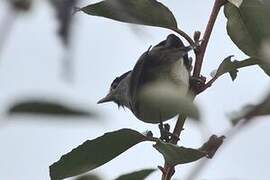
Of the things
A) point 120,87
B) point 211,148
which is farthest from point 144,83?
point 120,87

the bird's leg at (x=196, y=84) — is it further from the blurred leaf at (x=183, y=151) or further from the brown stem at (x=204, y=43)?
the blurred leaf at (x=183, y=151)

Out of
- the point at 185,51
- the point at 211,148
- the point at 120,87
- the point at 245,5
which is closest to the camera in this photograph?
the point at 211,148

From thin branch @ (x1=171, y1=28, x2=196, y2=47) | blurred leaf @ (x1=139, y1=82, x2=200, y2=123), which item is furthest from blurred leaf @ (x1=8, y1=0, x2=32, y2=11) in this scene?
thin branch @ (x1=171, y1=28, x2=196, y2=47)

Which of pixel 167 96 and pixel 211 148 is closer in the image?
pixel 167 96

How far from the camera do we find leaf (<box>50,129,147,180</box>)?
180cm

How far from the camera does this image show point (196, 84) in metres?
1.95

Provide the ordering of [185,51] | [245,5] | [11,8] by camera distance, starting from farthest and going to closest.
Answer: [185,51] → [245,5] → [11,8]

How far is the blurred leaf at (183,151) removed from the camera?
156 centimetres

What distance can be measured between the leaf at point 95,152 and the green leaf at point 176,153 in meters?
0.11

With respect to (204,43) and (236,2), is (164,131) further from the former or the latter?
(236,2)

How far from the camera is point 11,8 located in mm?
1104

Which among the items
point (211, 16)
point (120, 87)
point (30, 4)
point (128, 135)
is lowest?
point (120, 87)

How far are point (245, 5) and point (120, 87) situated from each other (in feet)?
3.14

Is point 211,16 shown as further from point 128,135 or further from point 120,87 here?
point 120,87
